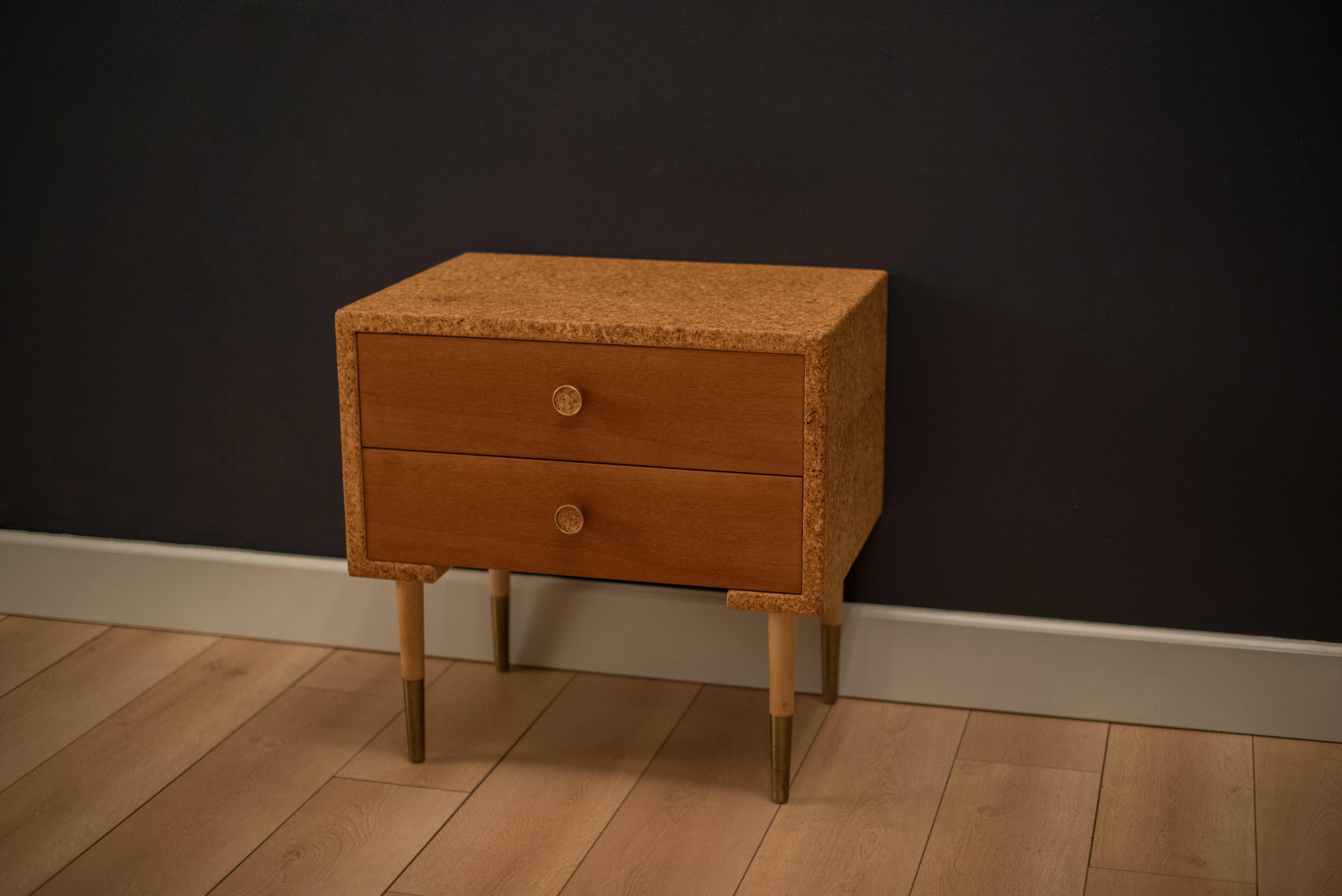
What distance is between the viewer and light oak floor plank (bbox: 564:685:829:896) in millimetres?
1398

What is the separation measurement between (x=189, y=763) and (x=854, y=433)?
0.92 meters

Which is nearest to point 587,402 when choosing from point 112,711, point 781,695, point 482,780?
point 781,695

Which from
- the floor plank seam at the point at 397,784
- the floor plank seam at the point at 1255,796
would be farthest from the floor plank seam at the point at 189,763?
the floor plank seam at the point at 1255,796

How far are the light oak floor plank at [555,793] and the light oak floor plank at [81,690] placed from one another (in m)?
0.57

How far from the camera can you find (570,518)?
142 cm

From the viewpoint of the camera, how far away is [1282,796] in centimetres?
152

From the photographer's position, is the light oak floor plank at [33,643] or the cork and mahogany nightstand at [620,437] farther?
the light oak floor plank at [33,643]

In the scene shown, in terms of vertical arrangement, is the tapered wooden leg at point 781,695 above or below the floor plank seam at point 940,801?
above

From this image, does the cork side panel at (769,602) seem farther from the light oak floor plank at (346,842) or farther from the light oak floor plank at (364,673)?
the light oak floor plank at (364,673)

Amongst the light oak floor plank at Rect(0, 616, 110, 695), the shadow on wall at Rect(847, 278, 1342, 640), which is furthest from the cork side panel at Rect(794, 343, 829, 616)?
the light oak floor plank at Rect(0, 616, 110, 695)

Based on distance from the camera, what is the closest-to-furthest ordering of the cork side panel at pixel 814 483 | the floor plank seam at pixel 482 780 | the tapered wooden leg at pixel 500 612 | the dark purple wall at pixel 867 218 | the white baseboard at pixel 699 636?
the cork side panel at pixel 814 483
the floor plank seam at pixel 482 780
the dark purple wall at pixel 867 218
the white baseboard at pixel 699 636
the tapered wooden leg at pixel 500 612

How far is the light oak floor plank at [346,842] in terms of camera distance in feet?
4.56

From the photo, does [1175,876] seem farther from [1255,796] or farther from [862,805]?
[862,805]

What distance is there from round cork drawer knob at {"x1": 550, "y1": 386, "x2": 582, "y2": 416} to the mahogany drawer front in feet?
0.20
